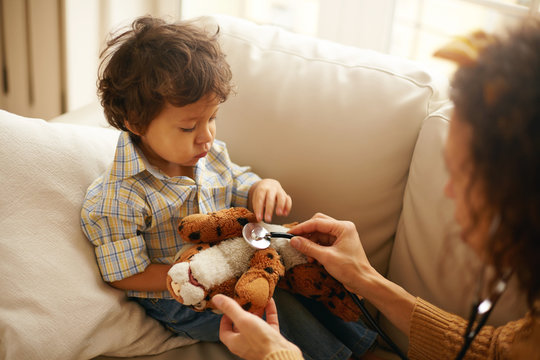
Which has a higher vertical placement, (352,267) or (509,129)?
(509,129)

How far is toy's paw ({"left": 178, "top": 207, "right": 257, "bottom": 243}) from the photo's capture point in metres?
0.88

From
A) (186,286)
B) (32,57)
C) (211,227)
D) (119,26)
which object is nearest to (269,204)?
(211,227)

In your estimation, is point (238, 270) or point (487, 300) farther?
point (238, 270)

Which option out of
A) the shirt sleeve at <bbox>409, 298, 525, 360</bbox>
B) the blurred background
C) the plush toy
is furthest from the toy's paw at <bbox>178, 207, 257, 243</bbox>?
the blurred background

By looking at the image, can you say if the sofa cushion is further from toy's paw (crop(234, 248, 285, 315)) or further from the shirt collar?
toy's paw (crop(234, 248, 285, 315))

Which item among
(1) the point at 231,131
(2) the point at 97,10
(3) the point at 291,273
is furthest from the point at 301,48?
(2) the point at 97,10

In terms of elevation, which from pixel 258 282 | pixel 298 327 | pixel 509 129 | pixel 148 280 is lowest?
pixel 298 327

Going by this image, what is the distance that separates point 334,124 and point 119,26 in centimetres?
128

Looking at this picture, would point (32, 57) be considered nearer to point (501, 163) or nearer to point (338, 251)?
point (338, 251)

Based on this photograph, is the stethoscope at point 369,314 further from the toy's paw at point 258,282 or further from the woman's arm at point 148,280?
the woman's arm at point 148,280

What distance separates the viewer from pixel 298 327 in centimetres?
104

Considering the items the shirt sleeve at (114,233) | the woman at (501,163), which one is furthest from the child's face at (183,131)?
the woman at (501,163)

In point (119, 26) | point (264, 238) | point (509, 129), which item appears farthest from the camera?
point (119, 26)

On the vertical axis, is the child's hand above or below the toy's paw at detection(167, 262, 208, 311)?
above
